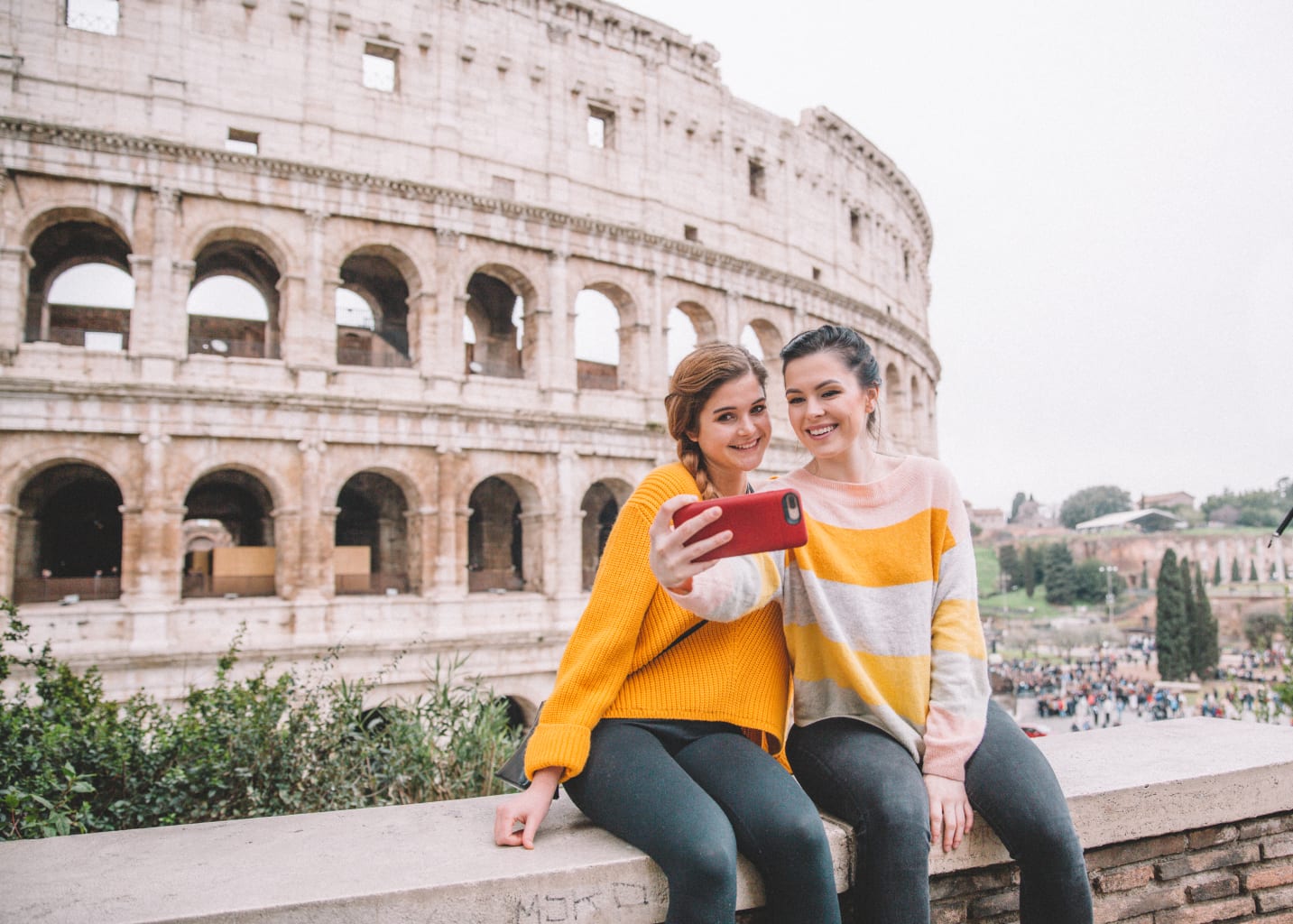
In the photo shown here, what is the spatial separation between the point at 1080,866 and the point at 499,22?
17300mm

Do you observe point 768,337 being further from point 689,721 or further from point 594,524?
point 689,721

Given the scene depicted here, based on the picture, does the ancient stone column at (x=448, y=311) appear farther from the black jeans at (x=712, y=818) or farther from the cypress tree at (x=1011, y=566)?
the cypress tree at (x=1011, y=566)

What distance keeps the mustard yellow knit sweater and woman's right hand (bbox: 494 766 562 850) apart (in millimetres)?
50

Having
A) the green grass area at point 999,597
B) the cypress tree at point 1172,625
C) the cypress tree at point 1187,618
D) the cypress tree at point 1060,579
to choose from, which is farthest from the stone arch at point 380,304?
the cypress tree at point 1060,579

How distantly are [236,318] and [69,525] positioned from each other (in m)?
5.07

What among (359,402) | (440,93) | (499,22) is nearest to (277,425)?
(359,402)

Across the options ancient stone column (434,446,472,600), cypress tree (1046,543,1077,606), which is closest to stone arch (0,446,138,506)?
ancient stone column (434,446,472,600)

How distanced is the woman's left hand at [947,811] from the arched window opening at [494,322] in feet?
52.7

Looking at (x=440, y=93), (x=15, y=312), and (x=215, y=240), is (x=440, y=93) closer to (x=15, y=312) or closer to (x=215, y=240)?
(x=215, y=240)

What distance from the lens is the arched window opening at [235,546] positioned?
Answer: 552 inches

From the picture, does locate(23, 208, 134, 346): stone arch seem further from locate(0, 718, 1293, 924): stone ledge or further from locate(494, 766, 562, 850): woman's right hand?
locate(494, 766, 562, 850): woman's right hand

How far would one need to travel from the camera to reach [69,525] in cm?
1594

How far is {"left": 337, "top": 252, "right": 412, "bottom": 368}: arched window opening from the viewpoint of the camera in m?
17.0

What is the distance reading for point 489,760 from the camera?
647 centimetres
